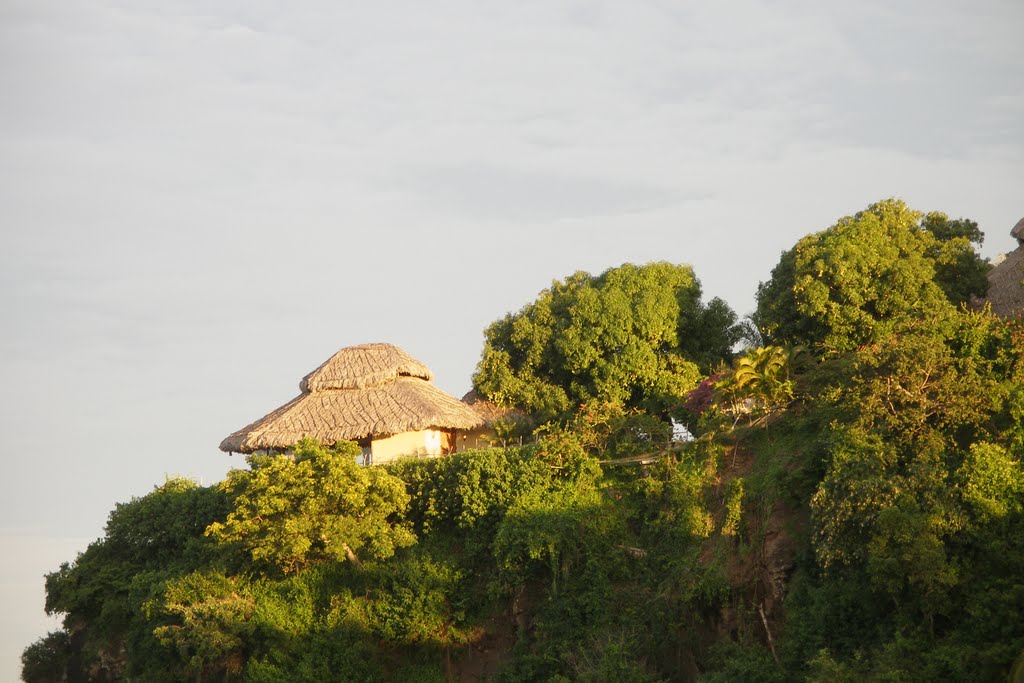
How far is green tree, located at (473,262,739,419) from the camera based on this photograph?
87.5ft

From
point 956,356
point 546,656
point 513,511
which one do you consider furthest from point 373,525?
point 956,356

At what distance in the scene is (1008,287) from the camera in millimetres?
25859

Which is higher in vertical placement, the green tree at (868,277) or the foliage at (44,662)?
the green tree at (868,277)

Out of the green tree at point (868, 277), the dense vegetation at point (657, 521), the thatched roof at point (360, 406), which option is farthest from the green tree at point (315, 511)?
the green tree at point (868, 277)

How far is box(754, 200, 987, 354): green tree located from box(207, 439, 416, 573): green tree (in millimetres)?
7796

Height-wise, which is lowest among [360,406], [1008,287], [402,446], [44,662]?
[44,662]

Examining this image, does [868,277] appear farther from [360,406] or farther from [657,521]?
[360,406]

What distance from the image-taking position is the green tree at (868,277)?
78.2 ft

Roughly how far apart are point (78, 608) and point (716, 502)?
1385cm

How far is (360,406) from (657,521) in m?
8.59

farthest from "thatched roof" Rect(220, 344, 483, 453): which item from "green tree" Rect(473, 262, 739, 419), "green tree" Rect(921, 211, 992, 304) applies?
"green tree" Rect(921, 211, 992, 304)

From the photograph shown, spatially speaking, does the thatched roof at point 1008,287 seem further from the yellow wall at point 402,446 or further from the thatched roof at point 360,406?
the yellow wall at point 402,446

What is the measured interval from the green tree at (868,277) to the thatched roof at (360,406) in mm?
6996

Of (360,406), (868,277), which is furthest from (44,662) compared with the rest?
(868,277)
